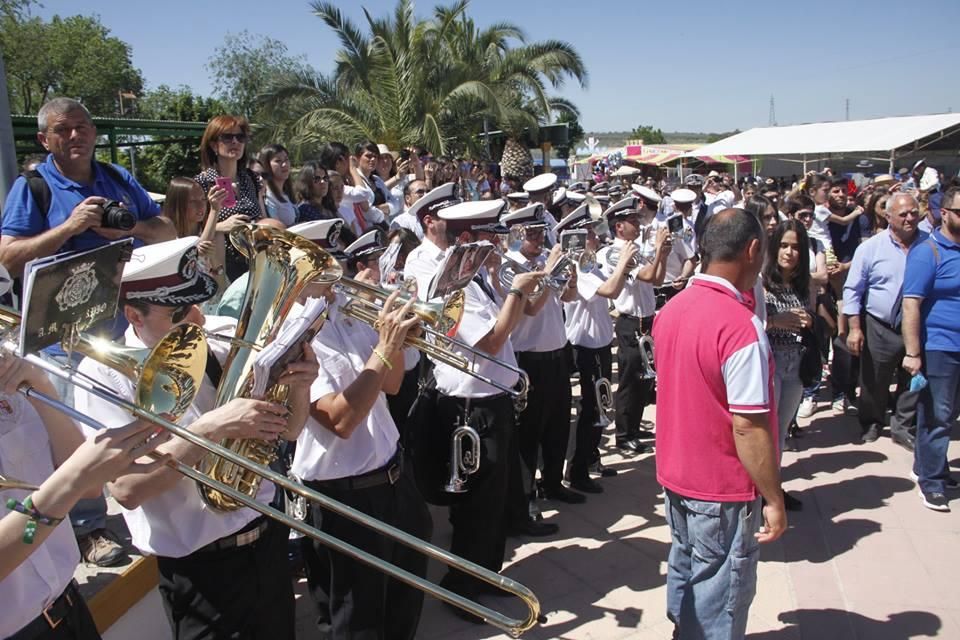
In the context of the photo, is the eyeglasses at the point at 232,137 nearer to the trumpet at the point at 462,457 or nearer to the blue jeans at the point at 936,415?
the trumpet at the point at 462,457

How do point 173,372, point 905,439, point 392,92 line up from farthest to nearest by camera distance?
point 392,92, point 905,439, point 173,372

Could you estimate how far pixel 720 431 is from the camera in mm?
2889

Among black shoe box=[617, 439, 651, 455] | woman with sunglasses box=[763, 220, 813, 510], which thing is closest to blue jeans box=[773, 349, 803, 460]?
woman with sunglasses box=[763, 220, 813, 510]

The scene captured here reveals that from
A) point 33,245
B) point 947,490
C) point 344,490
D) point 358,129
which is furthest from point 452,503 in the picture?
point 358,129

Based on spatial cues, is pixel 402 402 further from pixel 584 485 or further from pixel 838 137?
pixel 838 137

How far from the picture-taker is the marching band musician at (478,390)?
388 cm

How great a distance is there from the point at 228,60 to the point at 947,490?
48986 mm

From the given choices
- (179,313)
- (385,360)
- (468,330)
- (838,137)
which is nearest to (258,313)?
(179,313)

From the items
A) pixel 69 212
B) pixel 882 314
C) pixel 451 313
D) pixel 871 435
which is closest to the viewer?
pixel 451 313

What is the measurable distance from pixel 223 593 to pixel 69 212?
2254 mm

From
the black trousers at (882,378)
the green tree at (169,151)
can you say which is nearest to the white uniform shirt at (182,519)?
the black trousers at (882,378)

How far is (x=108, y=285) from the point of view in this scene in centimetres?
155

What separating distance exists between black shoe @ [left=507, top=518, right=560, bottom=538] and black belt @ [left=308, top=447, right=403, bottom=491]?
2.00m

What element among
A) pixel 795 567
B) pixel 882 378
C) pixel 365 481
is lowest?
pixel 795 567
